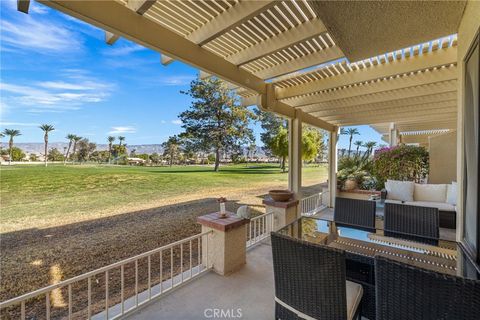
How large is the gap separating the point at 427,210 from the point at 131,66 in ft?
47.4

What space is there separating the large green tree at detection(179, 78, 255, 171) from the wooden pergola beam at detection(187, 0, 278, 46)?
1362 cm

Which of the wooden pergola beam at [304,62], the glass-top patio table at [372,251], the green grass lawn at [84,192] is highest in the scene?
the wooden pergola beam at [304,62]

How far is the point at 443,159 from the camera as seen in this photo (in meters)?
6.42

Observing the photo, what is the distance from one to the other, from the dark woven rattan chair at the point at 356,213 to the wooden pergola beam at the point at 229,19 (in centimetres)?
265

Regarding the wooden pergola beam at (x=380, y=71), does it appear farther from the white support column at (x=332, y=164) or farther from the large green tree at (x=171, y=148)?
the large green tree at (x=171, y=148)

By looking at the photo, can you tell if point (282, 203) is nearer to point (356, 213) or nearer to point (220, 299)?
point (356, 213)

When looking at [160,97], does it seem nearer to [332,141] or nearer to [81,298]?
[332,141]

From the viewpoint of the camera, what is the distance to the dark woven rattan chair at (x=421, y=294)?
99 cm

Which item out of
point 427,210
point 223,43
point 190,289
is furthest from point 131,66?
point 427,210

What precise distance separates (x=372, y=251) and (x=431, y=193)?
192 inches

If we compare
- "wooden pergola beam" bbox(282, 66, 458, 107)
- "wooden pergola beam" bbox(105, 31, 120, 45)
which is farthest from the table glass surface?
"wooden pergola beam" bbox(105, 31, 120, 45)

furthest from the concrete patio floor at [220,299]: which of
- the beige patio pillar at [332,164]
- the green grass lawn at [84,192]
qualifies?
the green grass lawn at [84,192]

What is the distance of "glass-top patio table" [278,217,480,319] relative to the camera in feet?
6.09

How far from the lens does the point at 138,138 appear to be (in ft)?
67.6
